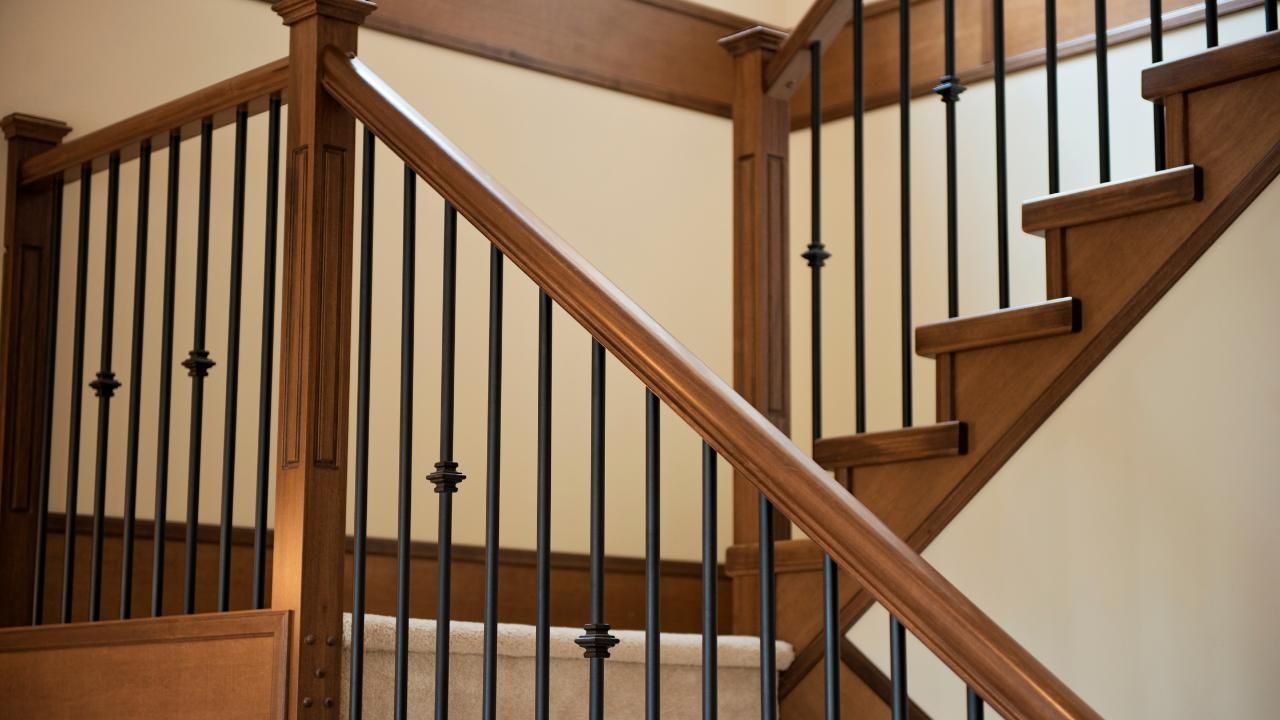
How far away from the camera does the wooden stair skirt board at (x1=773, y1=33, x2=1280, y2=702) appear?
2352 millimetres

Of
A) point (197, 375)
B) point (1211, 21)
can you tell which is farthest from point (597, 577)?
point (1211, 21)

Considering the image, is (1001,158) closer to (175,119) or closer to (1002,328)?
(1002,328)

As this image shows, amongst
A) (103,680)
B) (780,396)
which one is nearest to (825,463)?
(780,396)

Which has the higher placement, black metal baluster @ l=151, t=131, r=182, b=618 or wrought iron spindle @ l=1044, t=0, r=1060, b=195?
wrought iron spindle @ l=1044, t=0, r=1060, b=195

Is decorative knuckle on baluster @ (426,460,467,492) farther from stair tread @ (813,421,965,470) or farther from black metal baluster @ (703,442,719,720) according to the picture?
stair tread @ (813,421,965,470)

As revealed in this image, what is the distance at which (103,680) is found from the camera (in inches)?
89.0

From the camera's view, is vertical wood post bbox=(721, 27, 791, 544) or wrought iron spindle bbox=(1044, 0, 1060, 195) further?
vertical wood post bbox=(721, 27, 791, 544)

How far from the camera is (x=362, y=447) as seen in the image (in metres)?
2.05

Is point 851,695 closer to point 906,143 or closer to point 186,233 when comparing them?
point 906,143

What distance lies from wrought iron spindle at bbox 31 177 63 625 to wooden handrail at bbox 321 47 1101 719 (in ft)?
2.82

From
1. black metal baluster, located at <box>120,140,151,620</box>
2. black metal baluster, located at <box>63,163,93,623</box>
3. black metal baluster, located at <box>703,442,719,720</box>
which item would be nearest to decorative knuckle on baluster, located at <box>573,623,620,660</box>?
black metal baluster, located at <box>703,442,719,720</box>

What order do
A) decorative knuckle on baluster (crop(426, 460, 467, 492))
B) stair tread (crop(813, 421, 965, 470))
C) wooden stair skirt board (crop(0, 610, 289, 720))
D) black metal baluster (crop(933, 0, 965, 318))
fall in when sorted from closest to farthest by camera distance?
1. decorative knuckle on baluster (crop(426, 460, 467, 492))
2. wooden stair skirt board (crop(0, 610, 289, 720))
3. stair tread (crop(813, 421, 965, 470))
4. black metal baluster (crop(933, 0, 965, 318))

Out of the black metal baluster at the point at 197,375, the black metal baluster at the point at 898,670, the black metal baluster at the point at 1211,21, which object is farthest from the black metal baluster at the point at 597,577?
the black metal baluster at the point at 1211,21

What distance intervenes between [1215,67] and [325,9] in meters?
1.35
